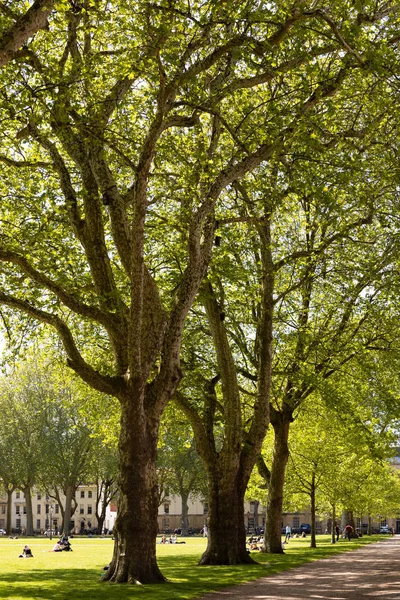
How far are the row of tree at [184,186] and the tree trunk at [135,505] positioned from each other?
36mm

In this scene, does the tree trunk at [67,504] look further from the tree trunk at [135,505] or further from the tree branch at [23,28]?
the tree branch at [23,28]

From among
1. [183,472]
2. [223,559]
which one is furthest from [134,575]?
[183,472]

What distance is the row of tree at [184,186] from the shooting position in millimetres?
17266

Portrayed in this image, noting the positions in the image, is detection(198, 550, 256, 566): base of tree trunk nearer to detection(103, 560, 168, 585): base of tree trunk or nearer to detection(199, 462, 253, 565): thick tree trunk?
detection(199, 462, 253, 565): thick tree trunk

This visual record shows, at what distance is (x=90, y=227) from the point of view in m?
20.5

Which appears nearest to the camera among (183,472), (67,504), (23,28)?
(23,28)

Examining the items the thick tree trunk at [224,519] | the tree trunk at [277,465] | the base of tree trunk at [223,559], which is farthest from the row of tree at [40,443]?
the thick tree trunk at [224,519]

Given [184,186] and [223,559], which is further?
[223,559]

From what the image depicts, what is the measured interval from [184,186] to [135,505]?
8.27m

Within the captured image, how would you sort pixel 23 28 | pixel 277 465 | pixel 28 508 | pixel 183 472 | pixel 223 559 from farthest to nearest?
pixel 183 472 < pixel 28 508 < pixel 277 465 < pixel 223 559 < pixel 23 28

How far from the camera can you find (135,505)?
738 inches

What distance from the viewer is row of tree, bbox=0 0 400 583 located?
17266mm

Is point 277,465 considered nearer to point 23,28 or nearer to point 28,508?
point 23,28

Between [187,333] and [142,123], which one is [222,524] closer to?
[187,333]
